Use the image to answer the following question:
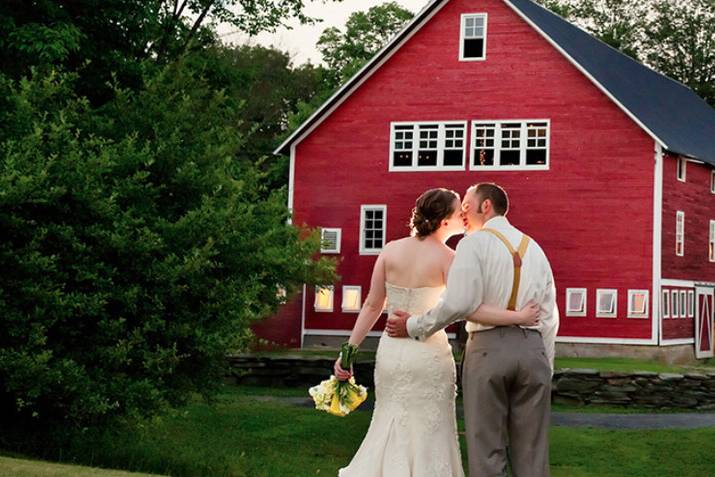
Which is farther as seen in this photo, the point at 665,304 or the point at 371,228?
the point at 371,228

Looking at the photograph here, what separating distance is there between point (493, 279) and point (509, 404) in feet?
2.57

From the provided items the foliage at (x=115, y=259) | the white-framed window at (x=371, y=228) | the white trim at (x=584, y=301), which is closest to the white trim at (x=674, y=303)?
the white trim at (x=584, y=301)

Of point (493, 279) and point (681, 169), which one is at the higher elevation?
point (681, 169)

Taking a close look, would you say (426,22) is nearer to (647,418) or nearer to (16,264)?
(647,418)

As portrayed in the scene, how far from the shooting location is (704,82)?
6912cm

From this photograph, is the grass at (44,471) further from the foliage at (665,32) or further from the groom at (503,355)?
the foliage at (665,32)

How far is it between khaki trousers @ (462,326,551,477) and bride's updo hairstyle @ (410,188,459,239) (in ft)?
3.34

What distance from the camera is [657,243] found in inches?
1465

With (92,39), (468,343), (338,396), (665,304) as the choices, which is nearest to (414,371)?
(338,396)

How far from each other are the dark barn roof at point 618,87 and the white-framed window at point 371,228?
130 inches

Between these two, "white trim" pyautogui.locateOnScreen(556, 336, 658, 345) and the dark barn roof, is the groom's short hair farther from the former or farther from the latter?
the dark barn roof

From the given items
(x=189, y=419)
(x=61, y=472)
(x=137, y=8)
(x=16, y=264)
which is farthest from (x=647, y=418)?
(x=61, y=472)

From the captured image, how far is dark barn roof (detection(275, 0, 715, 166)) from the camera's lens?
38269 millimetres

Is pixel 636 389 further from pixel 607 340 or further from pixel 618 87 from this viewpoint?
pixel 618 87
